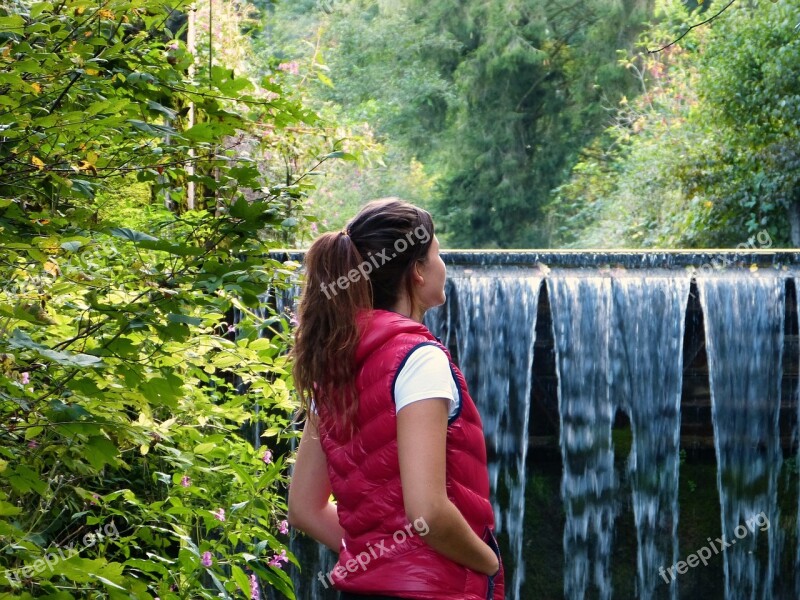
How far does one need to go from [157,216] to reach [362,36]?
18126 millimetres

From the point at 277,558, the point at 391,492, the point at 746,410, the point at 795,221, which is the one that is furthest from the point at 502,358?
the point at 391,492

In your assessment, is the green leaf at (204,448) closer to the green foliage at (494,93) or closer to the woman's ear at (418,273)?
the woman's ear at (418,273)

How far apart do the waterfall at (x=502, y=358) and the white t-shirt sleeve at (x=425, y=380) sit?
5.56 meters

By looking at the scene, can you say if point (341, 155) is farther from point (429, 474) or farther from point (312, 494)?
point (429, 474)

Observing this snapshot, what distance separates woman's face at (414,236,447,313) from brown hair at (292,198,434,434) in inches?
0.7

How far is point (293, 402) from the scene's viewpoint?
3742 mm

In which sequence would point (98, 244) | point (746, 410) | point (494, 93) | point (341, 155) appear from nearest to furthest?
point (341, 155) → point (98, 244) → point (746, 410) → point (494, 93)

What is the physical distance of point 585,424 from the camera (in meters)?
7.67

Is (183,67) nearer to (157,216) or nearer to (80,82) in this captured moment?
(80,82)

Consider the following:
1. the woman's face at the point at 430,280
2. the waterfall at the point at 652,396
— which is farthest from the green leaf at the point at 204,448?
the waterfall at the point at 652,396

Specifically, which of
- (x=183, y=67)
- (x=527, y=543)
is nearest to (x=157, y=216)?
(x=183, y=67)

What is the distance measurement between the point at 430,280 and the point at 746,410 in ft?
19.7

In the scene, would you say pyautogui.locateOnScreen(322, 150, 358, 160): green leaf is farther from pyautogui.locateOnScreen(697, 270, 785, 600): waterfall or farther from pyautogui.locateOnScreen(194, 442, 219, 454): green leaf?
pyautogui.locateOnScreen(697, 270, 785, 600): waterfall

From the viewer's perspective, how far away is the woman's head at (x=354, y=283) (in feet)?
6.67
